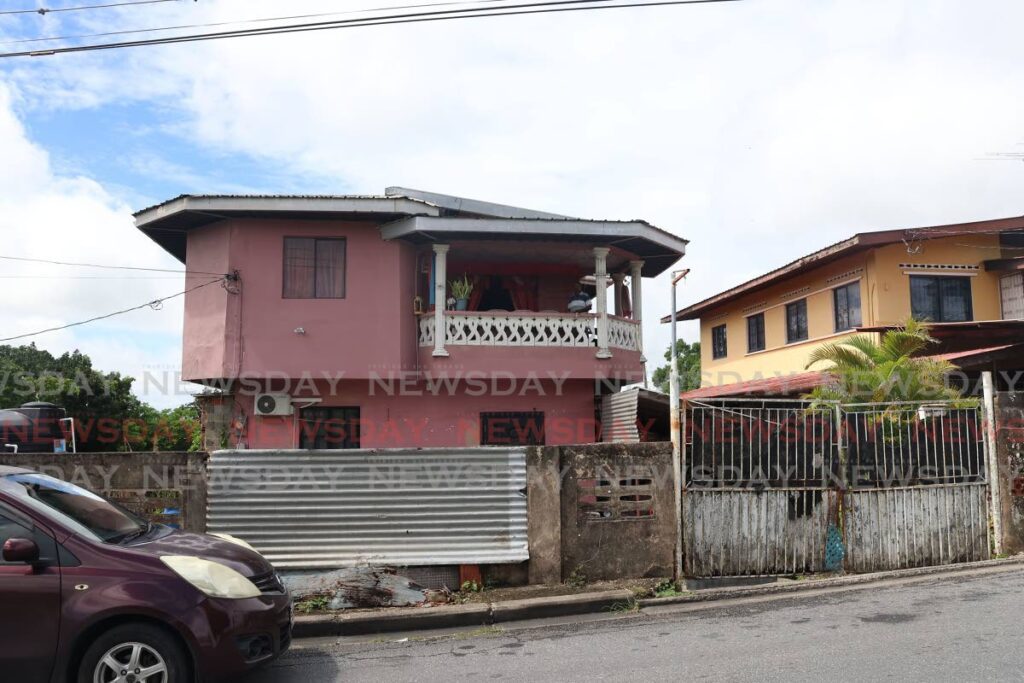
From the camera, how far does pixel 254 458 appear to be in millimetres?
7242

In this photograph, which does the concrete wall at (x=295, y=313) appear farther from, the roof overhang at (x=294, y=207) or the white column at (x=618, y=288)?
the white column at (x=618, y=288)

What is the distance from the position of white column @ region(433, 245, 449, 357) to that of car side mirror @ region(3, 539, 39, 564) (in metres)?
8.96

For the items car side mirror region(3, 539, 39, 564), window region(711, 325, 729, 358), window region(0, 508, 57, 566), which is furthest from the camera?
window region(711, 325, 729, 358)

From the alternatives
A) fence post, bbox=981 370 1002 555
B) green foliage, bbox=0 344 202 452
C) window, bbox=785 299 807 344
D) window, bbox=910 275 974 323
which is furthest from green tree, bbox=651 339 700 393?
fence post, bbox=981 370 1002 555

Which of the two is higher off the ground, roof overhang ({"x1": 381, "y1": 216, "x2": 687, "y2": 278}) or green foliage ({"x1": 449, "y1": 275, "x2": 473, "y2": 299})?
roof overhang ({"x1": 381, "y1": 216, "x2": 687, "y2": 278})

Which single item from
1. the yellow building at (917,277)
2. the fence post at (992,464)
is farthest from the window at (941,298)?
the fence post at (992,464)

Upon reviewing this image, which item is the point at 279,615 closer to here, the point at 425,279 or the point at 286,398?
the point at 286,398

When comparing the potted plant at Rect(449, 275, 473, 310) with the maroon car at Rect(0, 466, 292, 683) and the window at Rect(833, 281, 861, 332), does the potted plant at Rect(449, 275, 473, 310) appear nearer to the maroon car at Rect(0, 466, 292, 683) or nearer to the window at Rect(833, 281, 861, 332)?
the window at Rect(833, 281, 861, 332)

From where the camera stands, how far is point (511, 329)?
Result: 1346 cm

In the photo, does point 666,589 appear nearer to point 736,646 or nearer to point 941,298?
point 736,646

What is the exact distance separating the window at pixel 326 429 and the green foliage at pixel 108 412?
390cm

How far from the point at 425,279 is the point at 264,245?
290 cm

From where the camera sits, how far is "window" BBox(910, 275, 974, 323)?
15469 mm

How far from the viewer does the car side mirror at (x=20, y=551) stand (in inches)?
174
